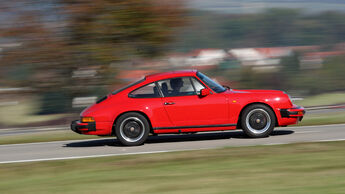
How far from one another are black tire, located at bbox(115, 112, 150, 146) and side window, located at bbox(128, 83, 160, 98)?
439 millimetres

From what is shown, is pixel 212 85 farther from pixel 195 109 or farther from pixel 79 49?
pixel 79 49

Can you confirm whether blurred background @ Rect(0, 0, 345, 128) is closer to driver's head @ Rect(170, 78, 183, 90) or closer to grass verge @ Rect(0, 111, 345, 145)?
grass verge @ Rect(0, 111, 345, 145)

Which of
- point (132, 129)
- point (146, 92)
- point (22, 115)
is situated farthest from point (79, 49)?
point (132, 129)

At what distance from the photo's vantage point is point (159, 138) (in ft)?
40.6

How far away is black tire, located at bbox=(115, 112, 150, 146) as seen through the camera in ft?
36.1

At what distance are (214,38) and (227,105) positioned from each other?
30.1 metres

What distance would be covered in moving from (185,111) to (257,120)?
5.19 feet

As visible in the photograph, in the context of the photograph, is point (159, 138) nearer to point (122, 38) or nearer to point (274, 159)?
point (274, 159)

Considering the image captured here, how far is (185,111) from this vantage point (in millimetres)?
10945

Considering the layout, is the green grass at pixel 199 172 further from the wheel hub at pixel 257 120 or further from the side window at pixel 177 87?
the side window at pixel 177 87

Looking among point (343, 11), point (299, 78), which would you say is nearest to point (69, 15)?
point (299, 78)

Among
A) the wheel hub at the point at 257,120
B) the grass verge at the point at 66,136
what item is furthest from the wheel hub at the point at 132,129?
the grass verge at the point at 66,136

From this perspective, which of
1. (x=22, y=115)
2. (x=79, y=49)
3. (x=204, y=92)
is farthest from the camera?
(x=22, y=115)

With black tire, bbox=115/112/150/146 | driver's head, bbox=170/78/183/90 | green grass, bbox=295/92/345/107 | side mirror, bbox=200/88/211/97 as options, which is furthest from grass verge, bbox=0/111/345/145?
green grass, bbox=295/92/345/107
